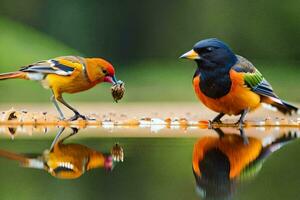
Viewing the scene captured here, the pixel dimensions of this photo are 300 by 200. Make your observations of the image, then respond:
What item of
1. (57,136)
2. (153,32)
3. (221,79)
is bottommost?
(57,136)

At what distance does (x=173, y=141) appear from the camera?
4617 millimetres

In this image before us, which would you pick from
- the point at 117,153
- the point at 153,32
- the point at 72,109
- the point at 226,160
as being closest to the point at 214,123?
the point at 72,109

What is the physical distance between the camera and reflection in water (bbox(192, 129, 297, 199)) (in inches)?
116

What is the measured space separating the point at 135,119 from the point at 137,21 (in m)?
9.40

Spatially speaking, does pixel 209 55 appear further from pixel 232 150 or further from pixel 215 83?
pixel 232 150

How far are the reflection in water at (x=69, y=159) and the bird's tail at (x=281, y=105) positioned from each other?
5.57 ft

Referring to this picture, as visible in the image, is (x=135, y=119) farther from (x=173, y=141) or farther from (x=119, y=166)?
(x=119, y=166)

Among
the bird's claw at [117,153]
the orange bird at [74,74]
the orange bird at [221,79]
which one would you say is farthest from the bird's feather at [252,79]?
the bird's claw at [117,153]

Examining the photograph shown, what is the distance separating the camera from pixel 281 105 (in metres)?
5.86

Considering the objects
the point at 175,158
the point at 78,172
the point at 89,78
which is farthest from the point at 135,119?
the point at 78,172

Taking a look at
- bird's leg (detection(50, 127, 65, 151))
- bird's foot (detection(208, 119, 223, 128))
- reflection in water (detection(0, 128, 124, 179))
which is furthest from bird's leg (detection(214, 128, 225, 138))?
bird's leg (detection(50, 127, 65, 151))

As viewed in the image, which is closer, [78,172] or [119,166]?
[78,172]

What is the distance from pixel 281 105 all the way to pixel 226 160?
2221mm

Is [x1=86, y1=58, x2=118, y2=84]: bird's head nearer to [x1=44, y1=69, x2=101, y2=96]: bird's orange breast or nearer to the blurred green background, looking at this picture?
[x1=44, y1=69, x2=101, y2=96]: bird's orange breast
